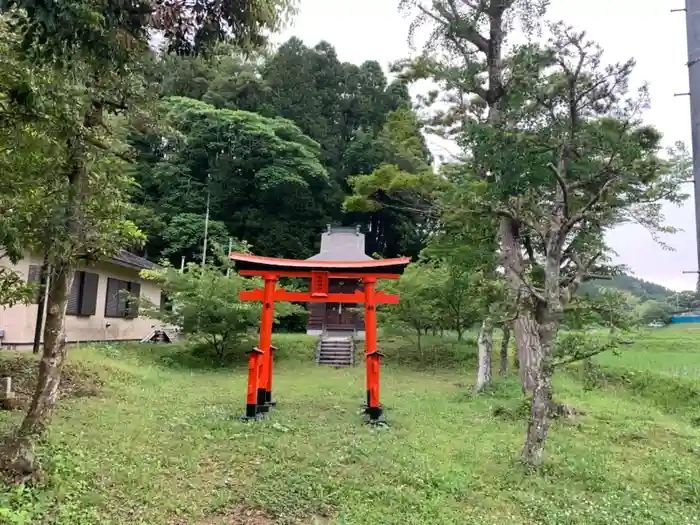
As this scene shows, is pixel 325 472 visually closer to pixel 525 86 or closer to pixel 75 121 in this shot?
pixel 75 121

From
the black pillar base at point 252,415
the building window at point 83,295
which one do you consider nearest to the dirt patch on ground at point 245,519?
the black pillar base at point 252,415

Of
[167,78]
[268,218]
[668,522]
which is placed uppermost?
[268,218]

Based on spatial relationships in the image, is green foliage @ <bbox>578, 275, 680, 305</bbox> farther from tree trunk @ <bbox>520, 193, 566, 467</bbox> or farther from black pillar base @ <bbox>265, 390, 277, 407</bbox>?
black pillar base @ <bbox>265, 390, 277, 407</bbox>

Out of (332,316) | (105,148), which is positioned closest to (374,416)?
(105,148)

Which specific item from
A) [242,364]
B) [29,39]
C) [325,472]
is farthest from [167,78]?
[242,364]

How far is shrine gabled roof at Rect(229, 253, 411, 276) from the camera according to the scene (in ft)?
31.0

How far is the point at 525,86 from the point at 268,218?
2385 cm

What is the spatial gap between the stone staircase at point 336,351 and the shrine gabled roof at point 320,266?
8.90 m

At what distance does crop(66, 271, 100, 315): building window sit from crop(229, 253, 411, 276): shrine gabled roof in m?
7.76

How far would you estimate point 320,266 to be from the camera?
389 inches

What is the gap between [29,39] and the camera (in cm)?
322

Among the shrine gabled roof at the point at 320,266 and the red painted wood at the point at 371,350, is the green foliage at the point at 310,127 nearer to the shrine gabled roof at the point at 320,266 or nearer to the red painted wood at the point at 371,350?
the shrine gabled roof at the point at 320,266

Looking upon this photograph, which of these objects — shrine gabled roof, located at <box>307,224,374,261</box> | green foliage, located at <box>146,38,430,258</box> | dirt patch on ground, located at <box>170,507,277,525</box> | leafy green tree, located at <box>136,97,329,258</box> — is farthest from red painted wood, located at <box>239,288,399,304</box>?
green foliage, located at <box>146,38,430,258</box>

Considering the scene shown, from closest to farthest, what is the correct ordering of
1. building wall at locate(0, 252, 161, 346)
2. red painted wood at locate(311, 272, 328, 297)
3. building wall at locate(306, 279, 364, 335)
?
red painted wood at locate(311, 272, 328, 297), building wall at locate(0, 252, 161, 346), building wall at locate(306, 279, 364, 335)
